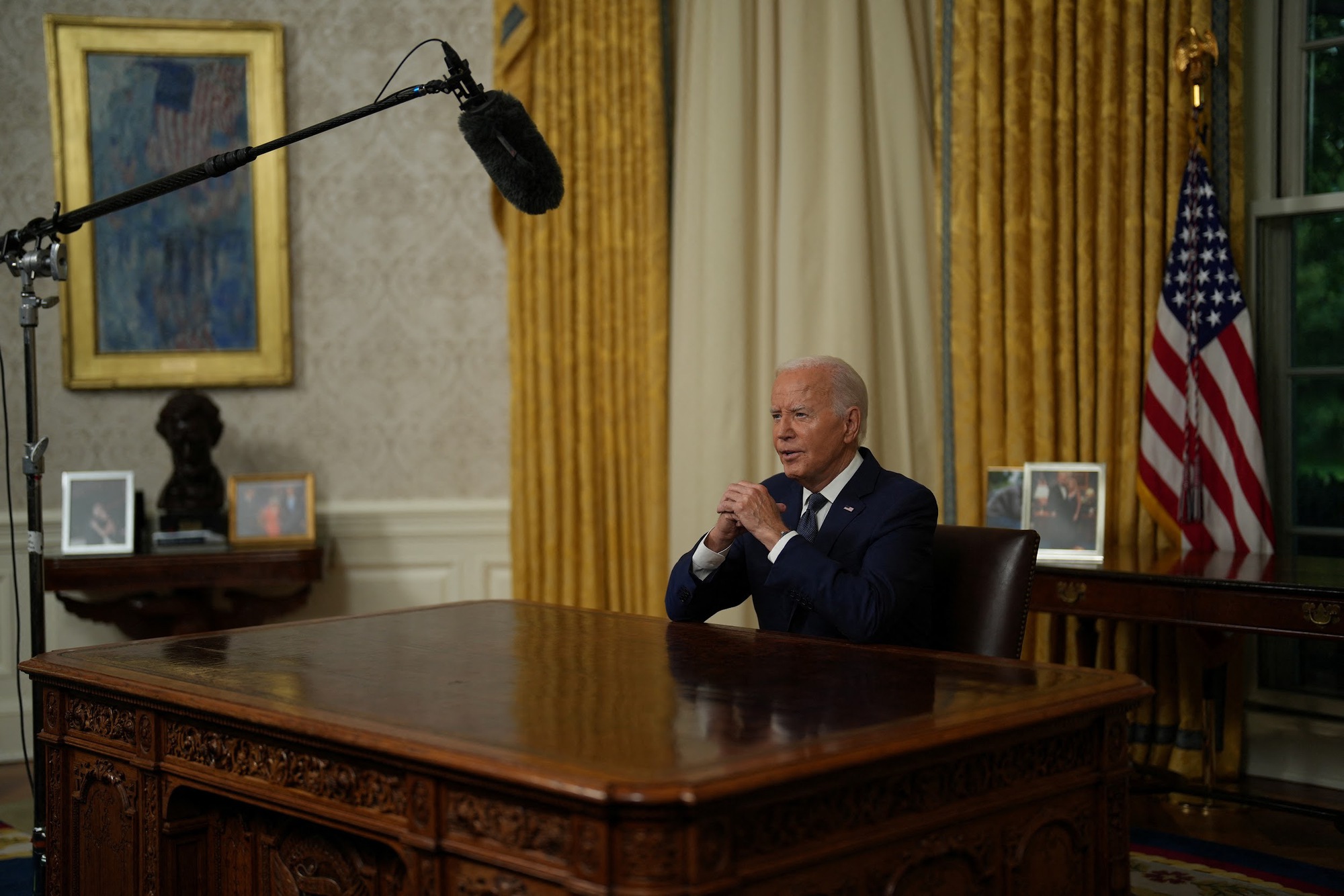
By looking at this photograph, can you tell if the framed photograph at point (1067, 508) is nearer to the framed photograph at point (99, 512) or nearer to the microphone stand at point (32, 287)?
the microphone stand at point (32, 287)

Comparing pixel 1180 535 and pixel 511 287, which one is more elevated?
pixel 511 287

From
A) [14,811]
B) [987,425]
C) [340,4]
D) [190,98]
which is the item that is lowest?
[14,811]

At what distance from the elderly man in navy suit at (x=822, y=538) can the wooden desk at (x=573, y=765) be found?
0.46 feet

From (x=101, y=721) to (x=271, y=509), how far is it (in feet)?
9.15

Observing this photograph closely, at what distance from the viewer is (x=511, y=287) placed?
18.4ft

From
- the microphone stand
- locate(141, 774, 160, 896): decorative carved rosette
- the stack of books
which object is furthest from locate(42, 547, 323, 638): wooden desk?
locate(141, 774, 160, 896): decorative carved rosette

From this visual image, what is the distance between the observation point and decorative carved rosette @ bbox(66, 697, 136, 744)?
8.04 feet

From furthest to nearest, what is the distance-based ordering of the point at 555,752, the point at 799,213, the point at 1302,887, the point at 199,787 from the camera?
1. the point at 799,213
2. the point at 1302,887
3. the point at 199,787
4. the point at 555,752

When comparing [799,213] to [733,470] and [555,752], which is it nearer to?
[733,470]

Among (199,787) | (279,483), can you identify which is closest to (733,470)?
(279,483)

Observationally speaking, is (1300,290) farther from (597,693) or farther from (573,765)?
(573,765)

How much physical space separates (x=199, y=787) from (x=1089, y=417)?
3390 millimetres

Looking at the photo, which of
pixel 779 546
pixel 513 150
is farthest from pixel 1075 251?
pixel 513 150

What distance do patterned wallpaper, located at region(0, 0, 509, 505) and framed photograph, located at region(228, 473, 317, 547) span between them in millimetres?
312
